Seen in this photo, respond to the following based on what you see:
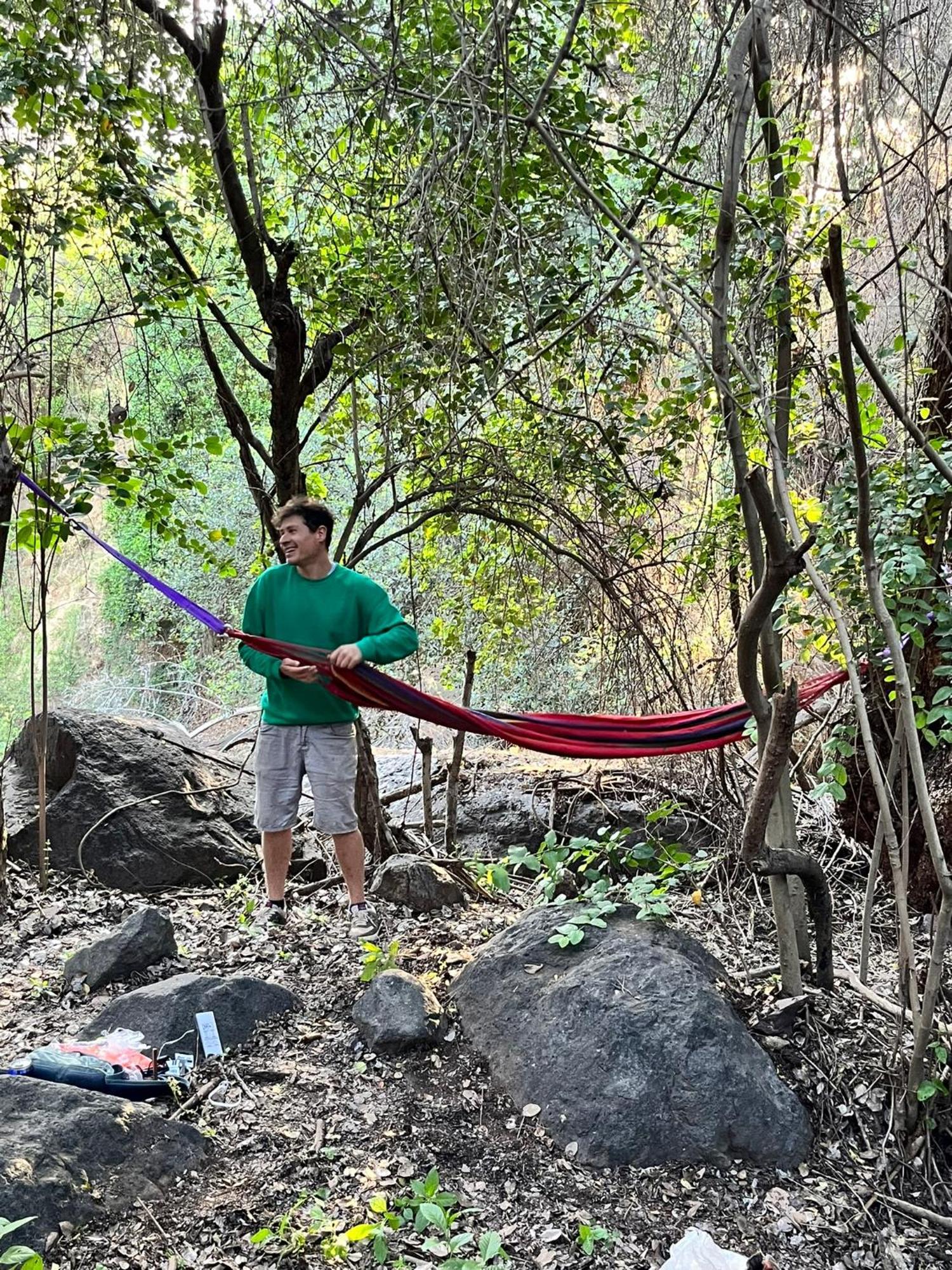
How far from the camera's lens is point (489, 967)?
2053mm

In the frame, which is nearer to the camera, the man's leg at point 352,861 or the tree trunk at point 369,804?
the man's leg at point 352,861

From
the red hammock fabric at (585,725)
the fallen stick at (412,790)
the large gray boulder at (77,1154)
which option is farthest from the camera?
the fallen stick at (412,790)

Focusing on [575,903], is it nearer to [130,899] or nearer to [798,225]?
[130,899]

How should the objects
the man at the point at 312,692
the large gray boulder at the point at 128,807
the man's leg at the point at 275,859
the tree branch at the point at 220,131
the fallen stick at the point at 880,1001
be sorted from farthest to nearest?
1. the large gray boulder at the point at 128,807
2. the man's leg at the point at 275,859
3. the man at the point at 312,692
4. the tree branch at the point at 220,131
5. the fallen stick at the point at 880,1001

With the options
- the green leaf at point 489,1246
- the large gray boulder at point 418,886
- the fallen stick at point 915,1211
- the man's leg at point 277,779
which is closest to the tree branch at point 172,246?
the man's leg at point 277,779

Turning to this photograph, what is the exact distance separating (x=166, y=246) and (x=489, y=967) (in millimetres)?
2117

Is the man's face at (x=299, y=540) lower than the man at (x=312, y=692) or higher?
higher

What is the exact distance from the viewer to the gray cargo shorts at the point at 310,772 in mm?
2510

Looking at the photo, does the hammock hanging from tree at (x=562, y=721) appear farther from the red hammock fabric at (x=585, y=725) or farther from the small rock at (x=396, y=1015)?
the small rock at (x=396, y=1015)

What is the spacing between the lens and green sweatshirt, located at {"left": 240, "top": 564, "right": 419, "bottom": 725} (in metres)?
2.49

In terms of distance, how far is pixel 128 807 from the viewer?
3111 mm

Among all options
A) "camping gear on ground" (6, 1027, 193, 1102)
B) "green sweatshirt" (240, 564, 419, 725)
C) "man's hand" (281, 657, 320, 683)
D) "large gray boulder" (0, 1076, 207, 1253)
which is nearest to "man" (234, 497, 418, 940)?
"green sweatshirt" (240, 564, 419, 725)

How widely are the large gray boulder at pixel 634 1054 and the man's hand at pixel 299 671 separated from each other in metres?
0.80

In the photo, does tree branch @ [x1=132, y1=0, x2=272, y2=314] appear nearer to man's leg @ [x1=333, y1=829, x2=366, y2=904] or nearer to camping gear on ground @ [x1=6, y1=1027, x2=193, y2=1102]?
man's leg @ [x1=333, y1=829, x2=366, y2=904]
